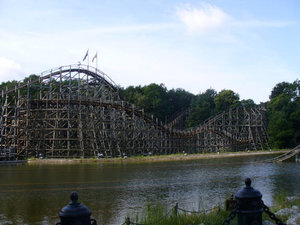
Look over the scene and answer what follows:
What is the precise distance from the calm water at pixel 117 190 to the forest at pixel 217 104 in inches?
1159

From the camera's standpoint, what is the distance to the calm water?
12.6 metres

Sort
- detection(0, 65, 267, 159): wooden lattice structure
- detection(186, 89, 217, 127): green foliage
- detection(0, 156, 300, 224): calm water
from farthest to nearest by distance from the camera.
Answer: detection(186, 89, 217, 127): green foliage
detection(0, 65, 267, 159): wooden lattice structure
detection(0, 156, 300, 224): calm water

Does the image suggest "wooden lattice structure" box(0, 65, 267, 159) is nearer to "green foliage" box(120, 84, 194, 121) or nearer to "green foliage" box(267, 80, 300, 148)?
"green foliage" box(267, 80, 300, 148)

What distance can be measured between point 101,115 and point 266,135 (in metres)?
29.3

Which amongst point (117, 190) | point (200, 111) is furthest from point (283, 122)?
point (117, 190)

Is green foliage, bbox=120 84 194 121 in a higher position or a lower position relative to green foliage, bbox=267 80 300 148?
higher

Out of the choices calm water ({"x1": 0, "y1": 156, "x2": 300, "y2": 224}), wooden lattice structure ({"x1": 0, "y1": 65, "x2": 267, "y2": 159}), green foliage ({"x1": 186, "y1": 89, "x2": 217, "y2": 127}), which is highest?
green foliage ({"x1": 186, "y1": 89, "x2": 217, "y2": 127})

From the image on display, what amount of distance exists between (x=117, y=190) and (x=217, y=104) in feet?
187

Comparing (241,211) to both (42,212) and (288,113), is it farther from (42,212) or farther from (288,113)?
(288,113)

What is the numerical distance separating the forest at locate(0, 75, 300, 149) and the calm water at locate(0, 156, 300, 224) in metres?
29.4

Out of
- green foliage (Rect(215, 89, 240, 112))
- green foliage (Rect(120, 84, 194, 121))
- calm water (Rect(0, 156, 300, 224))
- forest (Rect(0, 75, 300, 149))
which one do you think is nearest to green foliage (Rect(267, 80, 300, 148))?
forest (Rect(0, 75, 300, 149))

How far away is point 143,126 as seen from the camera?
40.6m

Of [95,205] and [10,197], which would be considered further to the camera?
[10,197]

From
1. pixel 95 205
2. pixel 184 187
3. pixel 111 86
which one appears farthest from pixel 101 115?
pixel 95 205
